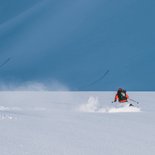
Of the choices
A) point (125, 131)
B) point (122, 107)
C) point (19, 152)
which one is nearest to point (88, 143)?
point (19, 152)

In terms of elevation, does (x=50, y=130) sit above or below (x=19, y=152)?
above

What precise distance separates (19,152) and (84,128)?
4.03 meters

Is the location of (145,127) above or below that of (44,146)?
above

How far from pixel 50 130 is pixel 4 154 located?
3.54 meters

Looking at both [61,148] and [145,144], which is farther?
[145,144]

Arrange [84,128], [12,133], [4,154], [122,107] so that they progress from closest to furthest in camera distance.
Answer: [4,154] → [12,133] → [84,128] → [122,107]

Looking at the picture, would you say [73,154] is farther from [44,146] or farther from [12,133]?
[12,133]

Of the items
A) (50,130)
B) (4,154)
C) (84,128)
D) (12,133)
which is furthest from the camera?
(84,128)

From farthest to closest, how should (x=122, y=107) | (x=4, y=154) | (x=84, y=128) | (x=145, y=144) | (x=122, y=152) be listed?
1. (x=122, y=107)
2. (x=84, y=128)
3. (x=145, y=144)
4. (x=122, y=152)
5. (x=4, y=154)

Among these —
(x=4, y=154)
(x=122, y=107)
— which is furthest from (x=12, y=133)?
(x=122, y=107)

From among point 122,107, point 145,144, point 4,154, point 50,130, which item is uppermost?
point 122,107

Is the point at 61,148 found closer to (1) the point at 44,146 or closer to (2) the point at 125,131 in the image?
(1) the point at 44,146

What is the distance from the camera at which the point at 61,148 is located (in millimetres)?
7109

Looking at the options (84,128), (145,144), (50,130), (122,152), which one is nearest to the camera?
(122,152)
